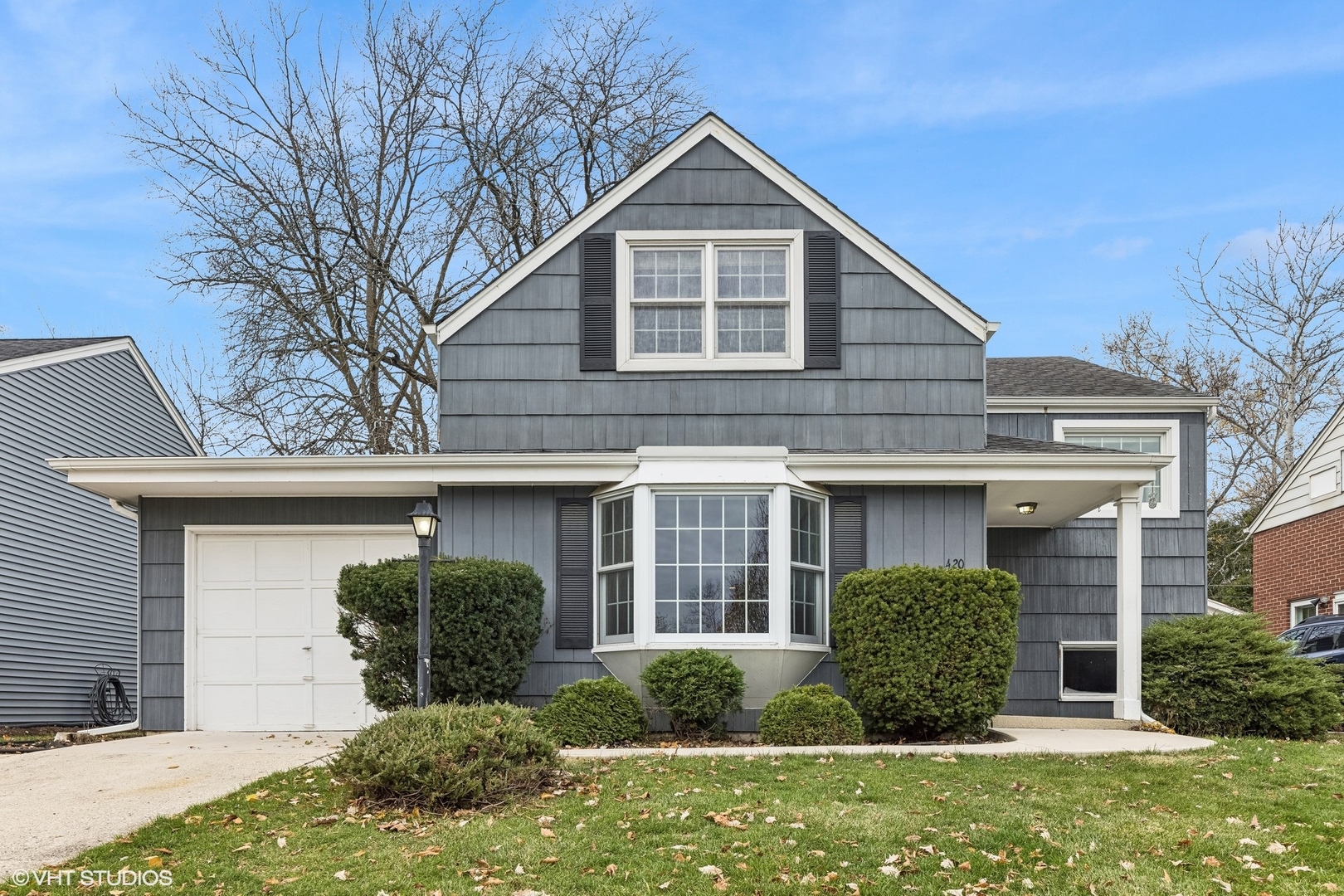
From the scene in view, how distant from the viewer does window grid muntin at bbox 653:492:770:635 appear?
441 inches

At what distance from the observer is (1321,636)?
15375mm

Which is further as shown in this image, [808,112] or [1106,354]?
[1106,354]

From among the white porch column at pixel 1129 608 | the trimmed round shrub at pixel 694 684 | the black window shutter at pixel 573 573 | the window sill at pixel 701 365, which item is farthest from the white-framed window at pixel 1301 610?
the black window shutter at pixel 573 573

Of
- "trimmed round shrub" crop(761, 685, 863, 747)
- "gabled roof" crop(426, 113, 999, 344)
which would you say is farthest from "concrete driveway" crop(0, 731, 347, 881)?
"gabled roof" crop(426, 113, 999, 344)

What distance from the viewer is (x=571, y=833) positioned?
684cm

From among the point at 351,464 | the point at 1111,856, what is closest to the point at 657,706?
the point at 351,464

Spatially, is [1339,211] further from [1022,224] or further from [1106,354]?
[1022,224]

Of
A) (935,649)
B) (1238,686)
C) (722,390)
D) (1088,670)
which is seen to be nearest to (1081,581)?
(1088,670)

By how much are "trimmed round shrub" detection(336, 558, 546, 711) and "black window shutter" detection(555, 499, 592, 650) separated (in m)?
1.07

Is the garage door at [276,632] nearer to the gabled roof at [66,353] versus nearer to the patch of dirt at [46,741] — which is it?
the patch of dirt at [46,741]

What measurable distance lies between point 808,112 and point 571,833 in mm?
15209

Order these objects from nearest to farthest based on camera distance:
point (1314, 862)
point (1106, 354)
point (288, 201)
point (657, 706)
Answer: point (1314, 862) → point (657, 706) → point (288, 201) → point (1106, 354)

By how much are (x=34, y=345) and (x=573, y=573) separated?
1094cm

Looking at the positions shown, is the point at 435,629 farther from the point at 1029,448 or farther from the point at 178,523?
the point at 1029,448
